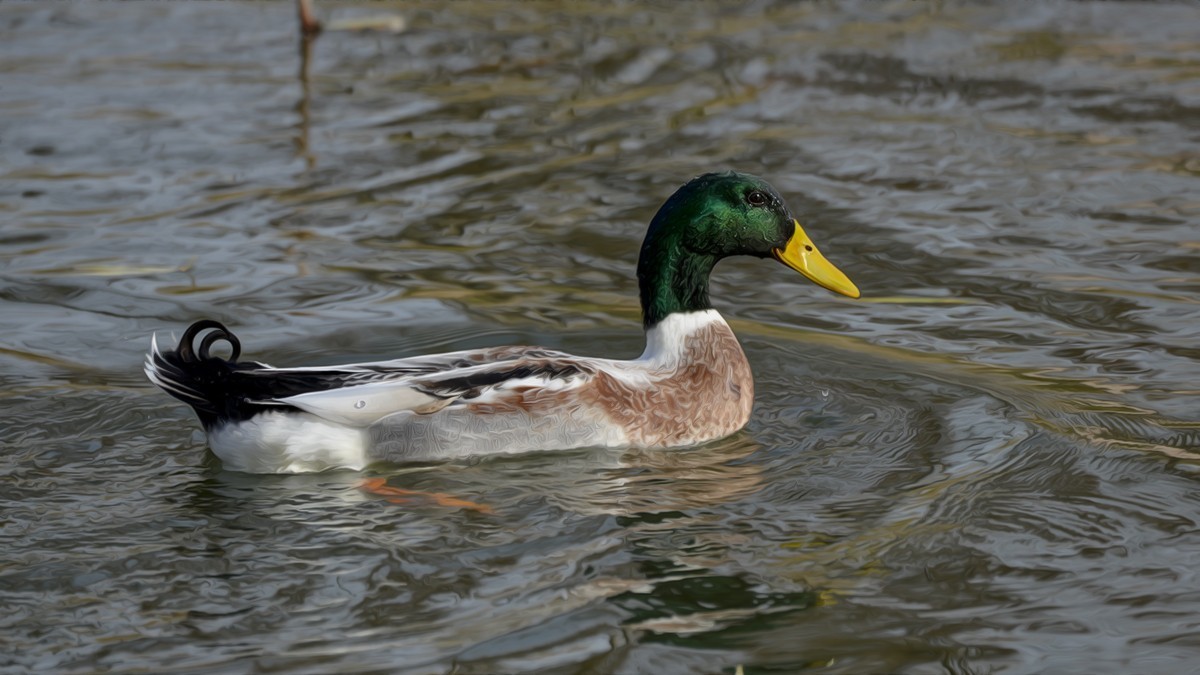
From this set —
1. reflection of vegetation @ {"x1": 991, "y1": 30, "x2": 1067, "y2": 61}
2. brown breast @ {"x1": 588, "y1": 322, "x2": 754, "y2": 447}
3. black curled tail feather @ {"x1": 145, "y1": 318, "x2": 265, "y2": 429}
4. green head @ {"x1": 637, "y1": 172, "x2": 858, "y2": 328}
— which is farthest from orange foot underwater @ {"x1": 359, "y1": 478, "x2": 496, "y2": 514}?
reflection of vegetation @ {"x1": 991, "y1": 30, "x2": 1067, "y2": 61}

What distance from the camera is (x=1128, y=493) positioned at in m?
6.14

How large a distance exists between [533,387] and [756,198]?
1.28 m

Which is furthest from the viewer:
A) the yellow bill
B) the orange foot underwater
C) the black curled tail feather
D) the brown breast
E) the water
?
the yellow bill

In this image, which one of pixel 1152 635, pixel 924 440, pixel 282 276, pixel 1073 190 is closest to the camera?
pixel 1152 635

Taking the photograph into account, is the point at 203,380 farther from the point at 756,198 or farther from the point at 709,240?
the point at 756,198

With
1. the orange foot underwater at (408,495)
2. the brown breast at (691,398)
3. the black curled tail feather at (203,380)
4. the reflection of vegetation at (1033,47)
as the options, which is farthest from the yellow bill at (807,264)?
the reflection of vegetation at (1033,47)

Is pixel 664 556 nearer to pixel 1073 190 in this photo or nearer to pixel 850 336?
pixel 850 336

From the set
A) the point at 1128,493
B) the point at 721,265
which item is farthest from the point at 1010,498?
the point at 721,265

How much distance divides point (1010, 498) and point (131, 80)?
9156mm

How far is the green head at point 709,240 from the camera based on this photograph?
7031 mm

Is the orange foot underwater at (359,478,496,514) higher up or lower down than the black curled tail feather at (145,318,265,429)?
lower down

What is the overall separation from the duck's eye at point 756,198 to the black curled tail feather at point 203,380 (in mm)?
2170

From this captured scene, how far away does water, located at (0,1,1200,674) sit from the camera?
5.16 m

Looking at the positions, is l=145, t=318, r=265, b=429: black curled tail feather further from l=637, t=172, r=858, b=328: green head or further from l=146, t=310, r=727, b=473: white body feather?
l=637, t=172, r=858, b=328: green head
